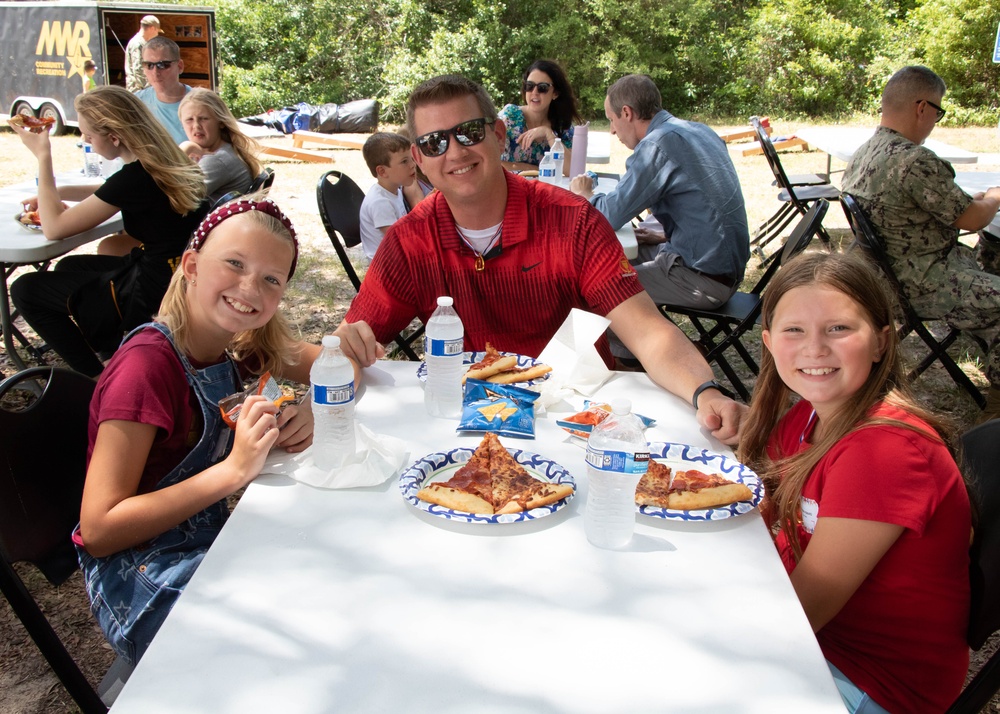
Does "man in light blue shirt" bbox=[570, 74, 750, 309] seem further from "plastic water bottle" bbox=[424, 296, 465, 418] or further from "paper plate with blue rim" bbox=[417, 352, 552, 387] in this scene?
"plastic water bottle" bbox=[424, 296, 465, 418]

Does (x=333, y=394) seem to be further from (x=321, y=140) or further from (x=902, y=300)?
(x=321, y=140)

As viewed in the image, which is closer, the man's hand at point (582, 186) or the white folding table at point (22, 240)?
the white folding table at point (22, 240)

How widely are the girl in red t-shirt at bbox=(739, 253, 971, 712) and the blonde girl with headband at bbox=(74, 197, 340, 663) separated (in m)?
1.11

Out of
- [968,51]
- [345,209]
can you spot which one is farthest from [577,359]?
[968,51]

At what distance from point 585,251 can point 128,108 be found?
2493 millimetres

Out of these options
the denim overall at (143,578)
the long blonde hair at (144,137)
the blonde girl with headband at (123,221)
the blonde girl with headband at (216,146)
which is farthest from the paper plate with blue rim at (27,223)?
the denim overall at (143,578)

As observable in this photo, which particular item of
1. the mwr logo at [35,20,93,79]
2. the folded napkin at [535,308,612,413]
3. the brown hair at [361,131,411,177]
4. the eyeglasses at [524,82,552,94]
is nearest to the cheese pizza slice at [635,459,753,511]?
the folded napkin at [535,308,612,413]

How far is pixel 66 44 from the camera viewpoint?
12.8 m

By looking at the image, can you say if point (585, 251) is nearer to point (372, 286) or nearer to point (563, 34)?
point (372, 286)

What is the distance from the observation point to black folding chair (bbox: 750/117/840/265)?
627 cm

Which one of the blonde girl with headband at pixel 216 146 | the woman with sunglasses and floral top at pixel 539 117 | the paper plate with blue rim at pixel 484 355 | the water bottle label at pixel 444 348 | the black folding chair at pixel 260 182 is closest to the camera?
the water bottle label at pixel 444 348

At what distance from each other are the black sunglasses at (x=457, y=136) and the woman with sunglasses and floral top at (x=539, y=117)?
3688mm

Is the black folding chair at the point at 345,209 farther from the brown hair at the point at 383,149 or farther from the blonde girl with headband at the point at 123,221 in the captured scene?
the blonde girl with headband at the point at 123,221

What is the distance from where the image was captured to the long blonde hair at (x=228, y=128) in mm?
5082
